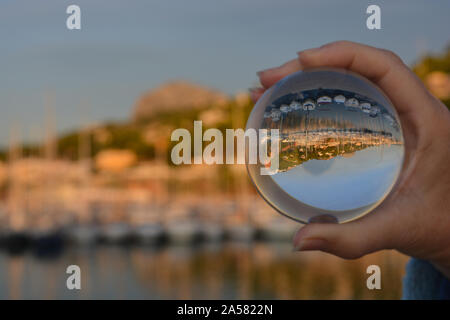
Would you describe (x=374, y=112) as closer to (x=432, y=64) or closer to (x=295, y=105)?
(x=295, y=105)

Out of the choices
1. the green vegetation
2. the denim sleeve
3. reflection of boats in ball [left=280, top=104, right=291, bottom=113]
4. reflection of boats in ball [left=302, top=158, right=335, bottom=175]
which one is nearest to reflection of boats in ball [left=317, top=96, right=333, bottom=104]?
reflection of boats in ball [left=280, top=104, right=291, bottom=113]

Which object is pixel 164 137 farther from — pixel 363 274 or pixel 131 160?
pixel 363 274

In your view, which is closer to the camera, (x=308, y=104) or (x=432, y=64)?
(x=308, y=104)

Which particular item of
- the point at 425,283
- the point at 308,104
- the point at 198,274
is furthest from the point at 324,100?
the point at 198,274

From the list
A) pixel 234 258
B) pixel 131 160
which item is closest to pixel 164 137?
pixel 131 160

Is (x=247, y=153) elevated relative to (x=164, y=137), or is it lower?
lower

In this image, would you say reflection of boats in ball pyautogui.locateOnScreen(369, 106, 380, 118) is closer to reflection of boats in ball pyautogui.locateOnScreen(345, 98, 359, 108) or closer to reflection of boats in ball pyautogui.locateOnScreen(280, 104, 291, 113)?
reflection of boats in ball pyautogui.locateOnScreen(345, 98, 359, 108)

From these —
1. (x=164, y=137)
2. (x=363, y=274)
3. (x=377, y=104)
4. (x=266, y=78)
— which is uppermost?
(x=164, y=137)

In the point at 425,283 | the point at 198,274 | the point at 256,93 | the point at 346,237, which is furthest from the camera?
the point at 198,274
